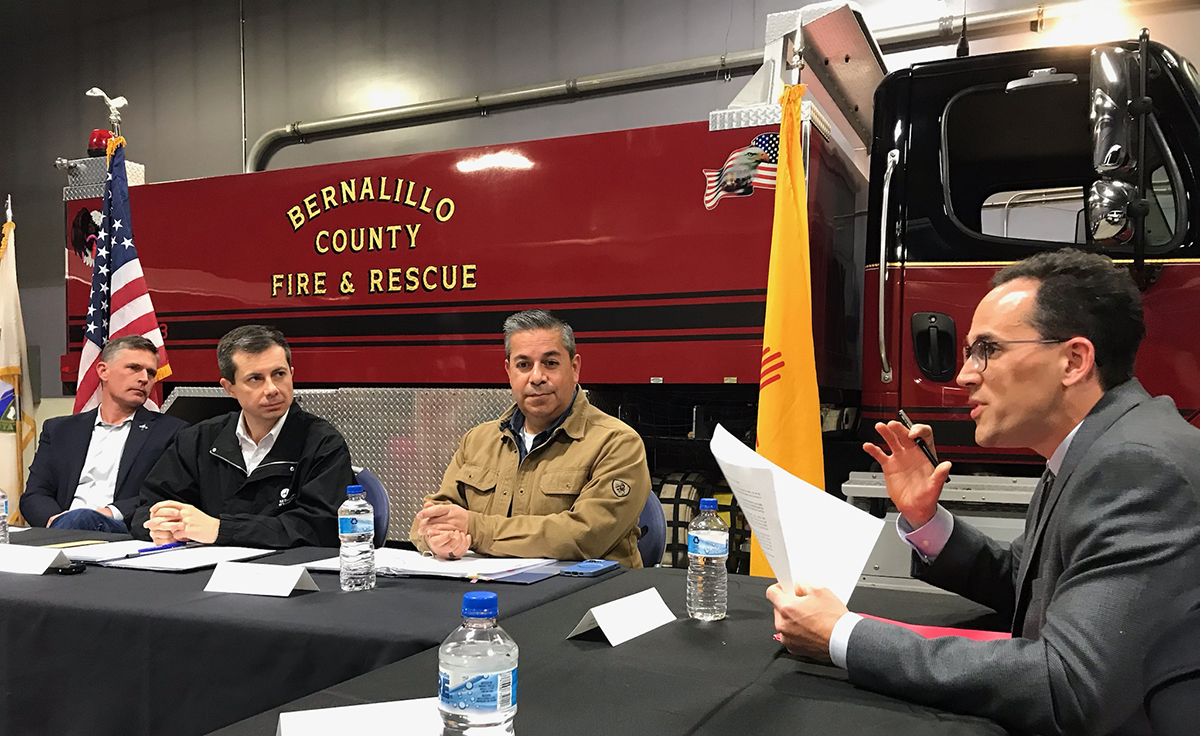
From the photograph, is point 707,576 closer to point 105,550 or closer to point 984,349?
point 984,349

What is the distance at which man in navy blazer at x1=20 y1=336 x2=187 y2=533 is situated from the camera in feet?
12.1

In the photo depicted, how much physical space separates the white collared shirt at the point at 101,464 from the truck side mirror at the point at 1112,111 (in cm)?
389

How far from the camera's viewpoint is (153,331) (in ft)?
15.6

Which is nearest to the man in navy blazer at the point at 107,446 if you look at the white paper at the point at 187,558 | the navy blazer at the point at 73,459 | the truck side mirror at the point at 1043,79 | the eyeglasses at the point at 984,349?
the navy blazer at the point at 73,459

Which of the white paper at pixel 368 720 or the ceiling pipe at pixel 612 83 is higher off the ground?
the ceiling pipe at pixel 612 83

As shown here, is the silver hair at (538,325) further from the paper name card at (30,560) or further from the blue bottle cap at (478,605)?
the blue bottle cap at (478,605)

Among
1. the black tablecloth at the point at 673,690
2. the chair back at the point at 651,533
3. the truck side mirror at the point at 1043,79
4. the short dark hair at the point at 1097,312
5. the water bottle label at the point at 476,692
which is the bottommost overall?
the chair back at the point at 651,533

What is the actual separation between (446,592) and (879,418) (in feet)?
7.09

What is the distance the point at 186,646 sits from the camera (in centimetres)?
170

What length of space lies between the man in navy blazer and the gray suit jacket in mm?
3337

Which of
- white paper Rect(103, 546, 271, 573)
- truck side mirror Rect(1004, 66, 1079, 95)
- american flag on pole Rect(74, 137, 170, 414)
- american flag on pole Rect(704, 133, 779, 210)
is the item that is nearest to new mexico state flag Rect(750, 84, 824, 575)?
american flag on pole Rect(704, 133, 779, 210)

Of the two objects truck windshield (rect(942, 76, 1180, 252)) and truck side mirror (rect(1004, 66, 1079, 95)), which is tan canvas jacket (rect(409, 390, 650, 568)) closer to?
truck windshield (rect(942, 76, 1180, 252))

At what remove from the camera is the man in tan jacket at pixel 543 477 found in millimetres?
2357

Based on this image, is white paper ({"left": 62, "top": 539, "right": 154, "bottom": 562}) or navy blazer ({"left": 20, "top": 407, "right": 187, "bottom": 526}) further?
navy blazer ({"left": 20, "top": 407, "right": 187, "bottom": 526})
